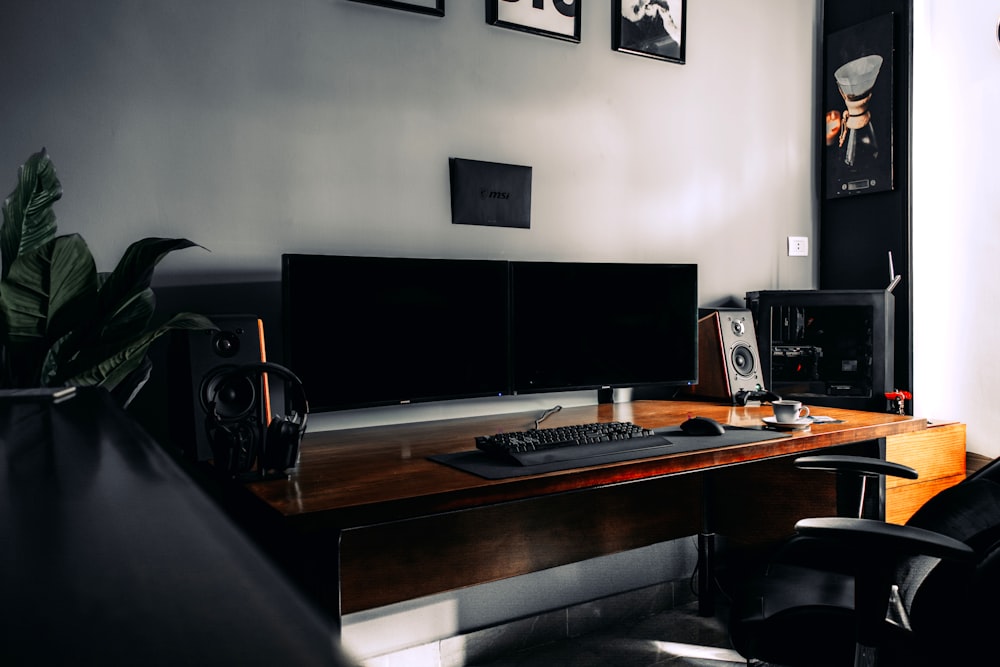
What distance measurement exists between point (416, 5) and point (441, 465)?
1446mm

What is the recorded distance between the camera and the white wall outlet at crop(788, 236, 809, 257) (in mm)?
3115

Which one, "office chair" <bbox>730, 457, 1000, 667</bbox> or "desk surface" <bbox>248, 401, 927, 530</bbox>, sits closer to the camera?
"office chair" <bbox>730, 457, 1000, 667</bbox>

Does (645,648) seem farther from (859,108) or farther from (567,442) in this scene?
(859,108)

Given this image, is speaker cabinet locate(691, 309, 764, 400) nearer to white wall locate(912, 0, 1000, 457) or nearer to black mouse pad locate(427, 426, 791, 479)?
black mouse pad locate(427, 426, 791, 479)

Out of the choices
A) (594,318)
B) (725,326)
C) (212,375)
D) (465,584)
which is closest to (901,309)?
(725,326)

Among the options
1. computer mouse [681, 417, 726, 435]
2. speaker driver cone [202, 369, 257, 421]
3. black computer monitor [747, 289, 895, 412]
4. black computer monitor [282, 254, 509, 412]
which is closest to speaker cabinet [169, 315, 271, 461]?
speaker driver cone [202, 369, 257, 421]

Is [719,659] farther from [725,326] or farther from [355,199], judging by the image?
[355,199]

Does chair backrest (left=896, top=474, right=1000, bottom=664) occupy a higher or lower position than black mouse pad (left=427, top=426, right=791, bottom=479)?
lower

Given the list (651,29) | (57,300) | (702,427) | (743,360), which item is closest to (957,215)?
(743,360)

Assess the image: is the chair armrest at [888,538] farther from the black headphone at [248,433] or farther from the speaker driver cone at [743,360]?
the speaker driver cone at [743,360]

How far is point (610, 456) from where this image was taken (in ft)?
5.21

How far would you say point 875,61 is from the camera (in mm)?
2988

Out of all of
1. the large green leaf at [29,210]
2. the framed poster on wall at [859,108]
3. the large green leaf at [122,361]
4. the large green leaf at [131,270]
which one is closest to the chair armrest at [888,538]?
the large green leaf at [122,361]

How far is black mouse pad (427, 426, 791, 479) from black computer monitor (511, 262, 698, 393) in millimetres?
370
